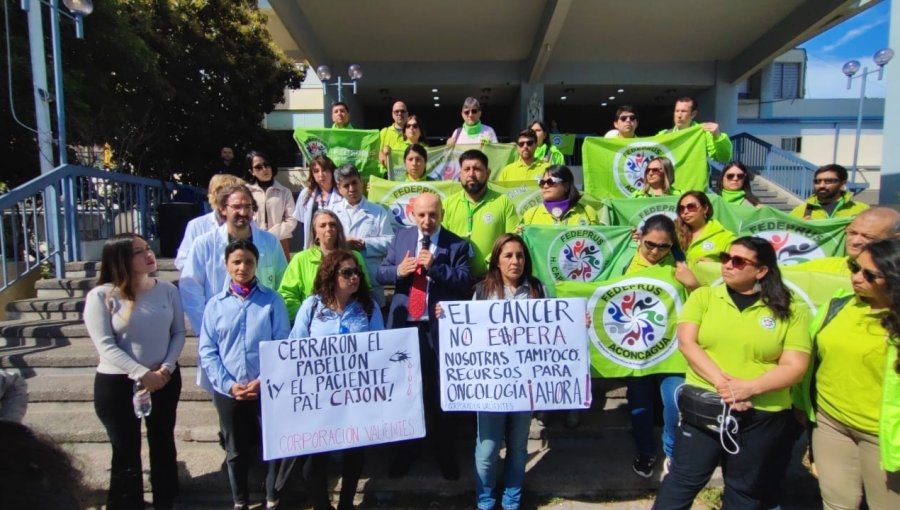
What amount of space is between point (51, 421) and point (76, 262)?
2880 millimetres

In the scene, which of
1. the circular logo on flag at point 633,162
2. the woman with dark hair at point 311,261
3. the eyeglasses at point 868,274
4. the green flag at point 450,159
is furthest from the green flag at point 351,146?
the eyeglasses at point 868,274

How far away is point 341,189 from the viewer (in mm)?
4426

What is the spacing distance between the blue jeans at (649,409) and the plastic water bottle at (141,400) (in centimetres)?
324

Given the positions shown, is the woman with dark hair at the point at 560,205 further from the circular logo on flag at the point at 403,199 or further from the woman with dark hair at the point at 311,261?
the woman with dark hair at the point at 311,261

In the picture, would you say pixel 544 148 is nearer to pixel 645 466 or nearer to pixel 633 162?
pixel 633 162

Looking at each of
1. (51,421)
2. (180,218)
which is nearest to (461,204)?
(51,421)

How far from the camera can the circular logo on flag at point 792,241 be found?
4.47 m

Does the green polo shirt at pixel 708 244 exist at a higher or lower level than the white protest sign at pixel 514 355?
higher

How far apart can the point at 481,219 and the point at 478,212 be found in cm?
8

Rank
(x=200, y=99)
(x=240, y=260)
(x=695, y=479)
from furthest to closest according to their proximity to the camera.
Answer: (x=200, y=99), (x=240, y=260), (x=695, y=479)

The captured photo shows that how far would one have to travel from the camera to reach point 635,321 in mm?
3779

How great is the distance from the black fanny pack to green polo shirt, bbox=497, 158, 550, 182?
353 centimetres

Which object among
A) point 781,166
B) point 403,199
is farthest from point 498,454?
point 781,166

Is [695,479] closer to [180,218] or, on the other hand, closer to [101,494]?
[101,494]
